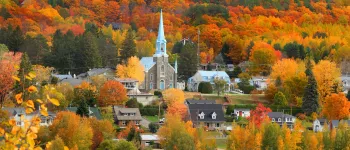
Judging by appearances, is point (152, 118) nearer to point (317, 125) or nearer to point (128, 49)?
point (317, 125)

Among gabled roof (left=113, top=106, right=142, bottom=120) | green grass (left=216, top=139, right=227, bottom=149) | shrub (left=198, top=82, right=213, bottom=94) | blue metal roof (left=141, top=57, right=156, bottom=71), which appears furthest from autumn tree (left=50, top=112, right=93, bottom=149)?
blue metal roof (left=141, top=57, right=156, bottom=71)

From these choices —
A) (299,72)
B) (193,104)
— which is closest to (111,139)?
(193,104)

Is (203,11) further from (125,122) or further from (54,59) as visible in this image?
(125,122)

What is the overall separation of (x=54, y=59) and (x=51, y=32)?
19042 mm

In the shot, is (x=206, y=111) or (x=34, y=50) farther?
(x=34, y=50)

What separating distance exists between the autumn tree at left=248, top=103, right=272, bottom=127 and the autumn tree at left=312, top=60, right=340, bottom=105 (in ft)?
15.3

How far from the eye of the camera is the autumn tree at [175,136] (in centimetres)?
3831

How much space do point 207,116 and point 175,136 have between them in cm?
926

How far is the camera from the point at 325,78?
178 ft

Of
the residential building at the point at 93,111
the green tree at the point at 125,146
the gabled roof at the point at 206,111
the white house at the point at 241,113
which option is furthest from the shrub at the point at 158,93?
the green tree at the point at 125,146

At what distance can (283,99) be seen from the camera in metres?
52.0

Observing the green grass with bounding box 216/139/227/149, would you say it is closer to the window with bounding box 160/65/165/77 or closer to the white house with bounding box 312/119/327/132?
the white house with bounding box 312/119/327/132

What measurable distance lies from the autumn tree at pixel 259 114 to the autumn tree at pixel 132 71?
879cm

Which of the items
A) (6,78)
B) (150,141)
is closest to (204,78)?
(6,78)
